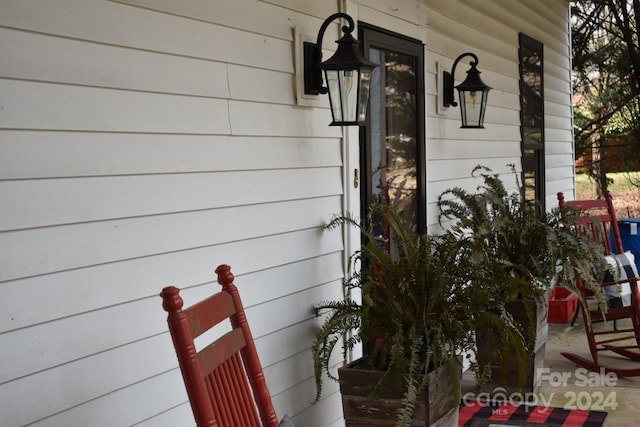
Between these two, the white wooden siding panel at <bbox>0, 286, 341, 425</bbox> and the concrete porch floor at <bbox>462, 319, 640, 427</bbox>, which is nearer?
the white wooden siding panel at <bbox>0, 286, 341, 425</bbox>

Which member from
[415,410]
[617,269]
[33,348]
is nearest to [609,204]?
[617,269]

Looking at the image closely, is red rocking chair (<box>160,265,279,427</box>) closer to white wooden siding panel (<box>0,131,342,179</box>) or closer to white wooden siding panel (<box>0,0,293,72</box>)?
white wooden siding panel (<box>0,131,342,179</box>)

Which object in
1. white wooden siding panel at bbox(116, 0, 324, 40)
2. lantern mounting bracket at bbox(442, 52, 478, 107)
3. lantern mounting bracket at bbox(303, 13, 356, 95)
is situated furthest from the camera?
lantern mounting bracket at bbox(442, 52, 478, 107)

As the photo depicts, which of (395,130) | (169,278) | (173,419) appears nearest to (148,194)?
(169,278)

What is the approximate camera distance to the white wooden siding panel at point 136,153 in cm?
176

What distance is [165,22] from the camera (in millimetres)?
2213

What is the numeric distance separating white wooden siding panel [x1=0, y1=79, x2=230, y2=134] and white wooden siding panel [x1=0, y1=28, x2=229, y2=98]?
0.8 inches

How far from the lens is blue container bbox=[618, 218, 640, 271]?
6.80 meters

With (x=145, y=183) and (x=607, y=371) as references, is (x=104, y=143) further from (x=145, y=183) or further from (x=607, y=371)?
(x=607, y=371)

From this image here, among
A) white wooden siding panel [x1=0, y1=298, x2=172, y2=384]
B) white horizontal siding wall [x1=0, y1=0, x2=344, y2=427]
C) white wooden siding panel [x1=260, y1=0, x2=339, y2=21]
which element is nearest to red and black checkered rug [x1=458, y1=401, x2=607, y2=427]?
white horizontal siding wall [x1=0, y1=0, x2=344, y2=427]

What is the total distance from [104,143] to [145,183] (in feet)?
0.61

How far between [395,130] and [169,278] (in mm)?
1871

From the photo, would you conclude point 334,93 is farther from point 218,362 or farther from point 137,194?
point 218,362

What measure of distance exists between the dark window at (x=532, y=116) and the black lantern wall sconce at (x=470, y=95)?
1768mm
